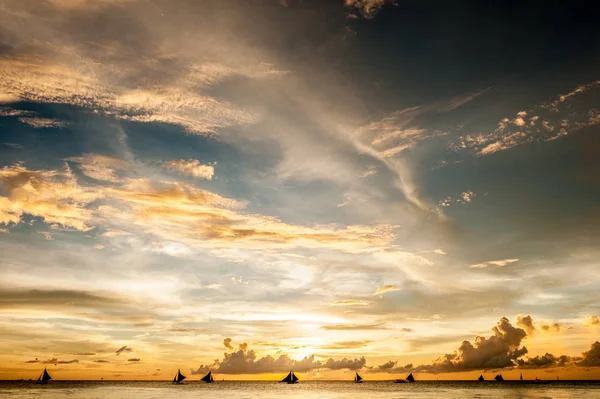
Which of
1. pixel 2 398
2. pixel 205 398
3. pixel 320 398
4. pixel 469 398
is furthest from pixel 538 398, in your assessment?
pixel 2 398

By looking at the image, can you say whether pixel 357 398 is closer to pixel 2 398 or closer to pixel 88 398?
pixel 88 398

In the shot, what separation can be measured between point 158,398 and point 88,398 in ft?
67.9

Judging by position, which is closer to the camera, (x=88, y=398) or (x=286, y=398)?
(x=88, y=398)

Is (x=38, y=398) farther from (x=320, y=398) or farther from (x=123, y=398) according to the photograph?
(x=320, y=398)

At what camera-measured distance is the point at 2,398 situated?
135m

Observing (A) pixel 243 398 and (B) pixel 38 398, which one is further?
(A) pixel 243 398

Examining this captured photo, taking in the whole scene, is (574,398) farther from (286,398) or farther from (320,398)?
(286,398)

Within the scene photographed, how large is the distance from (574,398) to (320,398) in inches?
3117

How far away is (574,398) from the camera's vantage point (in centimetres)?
13612

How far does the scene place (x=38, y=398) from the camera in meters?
133

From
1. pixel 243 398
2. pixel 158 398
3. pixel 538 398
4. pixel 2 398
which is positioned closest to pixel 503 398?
Answer: pixel 538 398

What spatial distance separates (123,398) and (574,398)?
14102 cm

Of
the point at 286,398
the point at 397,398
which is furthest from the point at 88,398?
the point at 397,398

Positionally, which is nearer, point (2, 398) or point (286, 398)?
point (2, 398)
